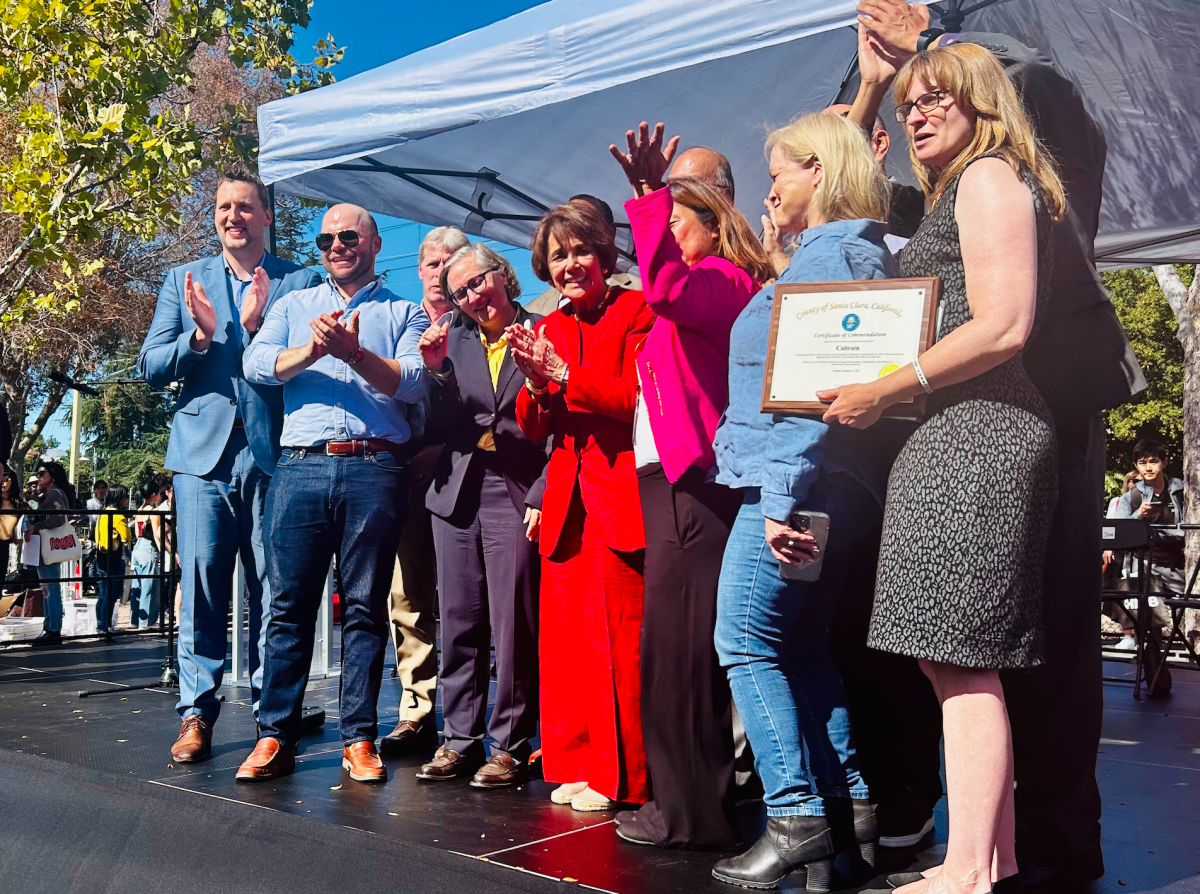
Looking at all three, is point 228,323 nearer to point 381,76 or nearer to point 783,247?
point 381,76

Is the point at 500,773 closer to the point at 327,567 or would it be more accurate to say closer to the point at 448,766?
the point at 448,766

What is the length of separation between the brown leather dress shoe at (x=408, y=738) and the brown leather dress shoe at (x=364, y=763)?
1.26ft

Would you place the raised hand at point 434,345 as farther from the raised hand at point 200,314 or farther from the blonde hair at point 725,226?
the blonde hair at point 725,226

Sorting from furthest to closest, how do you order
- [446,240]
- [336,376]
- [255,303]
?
[446,240], [255,303], [336,376]

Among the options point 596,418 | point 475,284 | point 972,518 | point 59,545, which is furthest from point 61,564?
point 972,518

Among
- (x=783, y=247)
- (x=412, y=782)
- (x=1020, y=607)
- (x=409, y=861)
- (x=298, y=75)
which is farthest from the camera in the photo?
(x=298, y=75)

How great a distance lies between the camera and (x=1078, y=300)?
94.0 inches

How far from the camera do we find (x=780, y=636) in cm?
252

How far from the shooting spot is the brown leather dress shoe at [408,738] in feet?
13.4

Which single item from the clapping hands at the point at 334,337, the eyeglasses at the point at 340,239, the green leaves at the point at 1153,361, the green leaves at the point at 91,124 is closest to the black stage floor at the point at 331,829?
the clapping hands at the point at 334,337

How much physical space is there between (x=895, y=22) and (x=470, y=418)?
1894mm

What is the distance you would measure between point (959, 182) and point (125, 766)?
3.23 meters

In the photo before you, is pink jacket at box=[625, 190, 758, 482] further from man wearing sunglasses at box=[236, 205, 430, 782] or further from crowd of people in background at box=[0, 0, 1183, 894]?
man wearing sunglasses at box=[236, 205, 430, 782]

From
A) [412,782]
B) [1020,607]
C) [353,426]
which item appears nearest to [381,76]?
[353,426]
